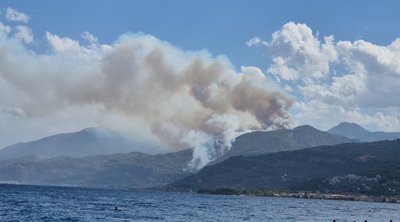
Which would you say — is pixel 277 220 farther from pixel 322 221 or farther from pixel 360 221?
pixel 360 221

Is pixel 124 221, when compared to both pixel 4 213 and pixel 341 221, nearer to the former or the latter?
pixel 4 213

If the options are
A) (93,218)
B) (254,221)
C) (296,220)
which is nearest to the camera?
(93,218)

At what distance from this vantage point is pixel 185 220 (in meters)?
148

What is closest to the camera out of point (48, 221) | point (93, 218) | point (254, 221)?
point (48, 221)

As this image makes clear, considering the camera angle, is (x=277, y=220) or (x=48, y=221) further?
(x=277, y=220)

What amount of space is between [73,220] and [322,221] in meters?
71.8

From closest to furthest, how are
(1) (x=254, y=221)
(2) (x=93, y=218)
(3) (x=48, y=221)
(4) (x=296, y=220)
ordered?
1. (3) (x=48, y=221)
2. (2) (x=93, y=218)
3. (1) (x=254, y=221)
4. (4) (x=296, y=220)

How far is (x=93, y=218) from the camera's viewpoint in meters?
145

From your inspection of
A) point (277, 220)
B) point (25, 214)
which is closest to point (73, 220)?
point (25, 214)

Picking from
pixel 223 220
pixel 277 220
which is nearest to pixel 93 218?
pixel 223 220

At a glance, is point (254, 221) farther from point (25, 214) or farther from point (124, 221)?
point (25, 214)

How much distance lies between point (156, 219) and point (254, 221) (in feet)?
90.3

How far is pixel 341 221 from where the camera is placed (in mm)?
168125

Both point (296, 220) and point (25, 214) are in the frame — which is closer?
point (25, 214)
